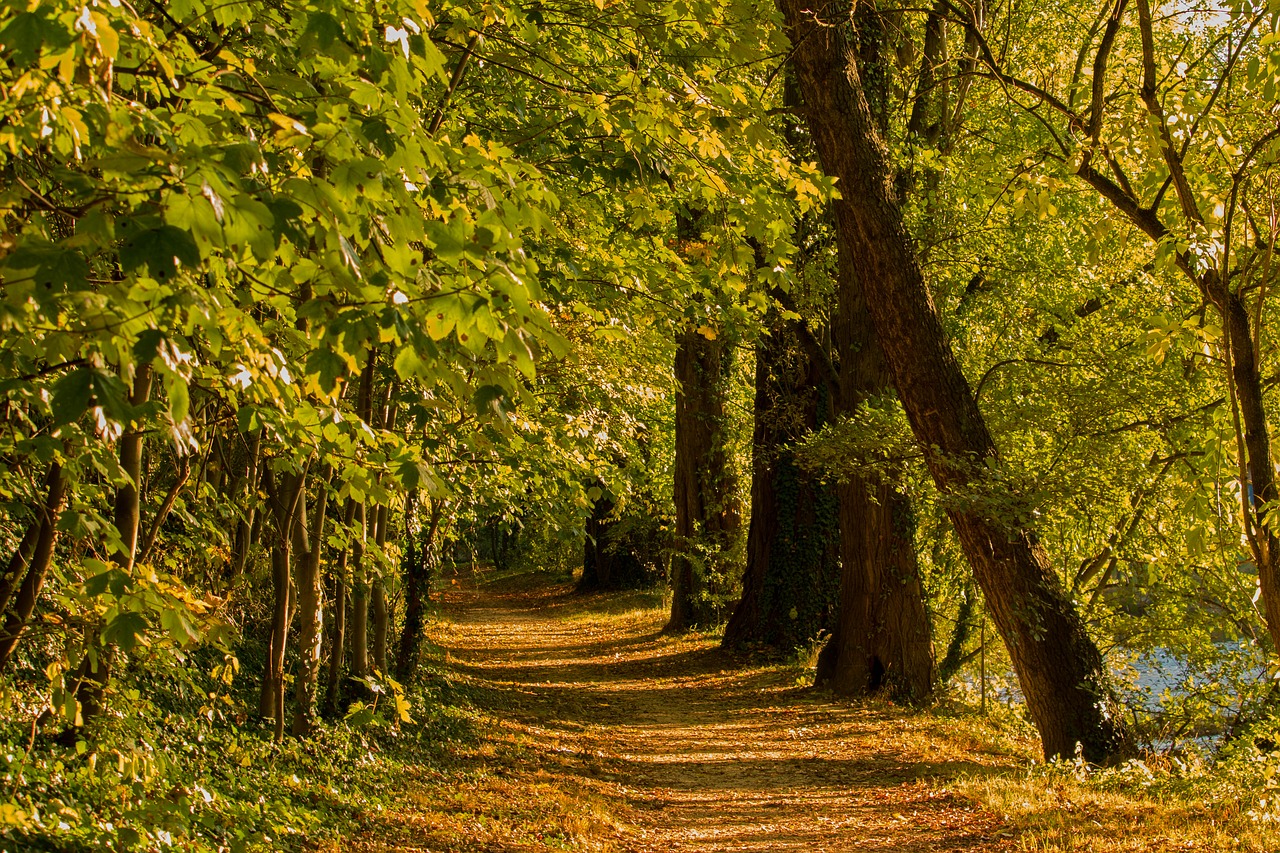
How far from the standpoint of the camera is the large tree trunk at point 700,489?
680 inches

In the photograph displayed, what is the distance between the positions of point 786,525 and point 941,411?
24.4 feet

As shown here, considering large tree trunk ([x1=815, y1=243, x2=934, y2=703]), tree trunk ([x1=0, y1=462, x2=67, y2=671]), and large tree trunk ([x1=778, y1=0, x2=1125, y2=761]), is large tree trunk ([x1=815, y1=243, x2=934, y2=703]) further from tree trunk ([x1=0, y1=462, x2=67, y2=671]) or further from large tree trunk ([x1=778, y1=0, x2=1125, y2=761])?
tree trunk ([x1=0, y1=462, x2=67, y2=671])

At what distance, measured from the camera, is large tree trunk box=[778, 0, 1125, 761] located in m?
7.82

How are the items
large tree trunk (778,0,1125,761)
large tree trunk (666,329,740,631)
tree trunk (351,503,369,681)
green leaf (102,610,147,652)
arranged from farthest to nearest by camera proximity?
large tree trunk (666,329,740,631) → tree trunk (351,503,369,681) → large tree trunk (778,0,1125,761) → green leaf (102,610,147,652)

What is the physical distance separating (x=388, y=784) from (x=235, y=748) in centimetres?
144

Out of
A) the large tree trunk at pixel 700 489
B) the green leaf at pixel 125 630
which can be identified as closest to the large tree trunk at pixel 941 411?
the green leaf at pixel 125 630

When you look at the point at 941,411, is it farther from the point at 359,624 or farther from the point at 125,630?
the point at 125,630

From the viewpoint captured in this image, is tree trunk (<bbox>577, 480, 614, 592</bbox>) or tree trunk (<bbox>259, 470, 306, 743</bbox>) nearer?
tree trunk (<bbox>259, 470, 306, 743</bbox>)

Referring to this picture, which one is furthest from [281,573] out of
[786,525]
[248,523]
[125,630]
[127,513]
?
[786,525]

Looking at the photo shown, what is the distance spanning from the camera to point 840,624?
12422 mm

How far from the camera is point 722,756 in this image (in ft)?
33.6

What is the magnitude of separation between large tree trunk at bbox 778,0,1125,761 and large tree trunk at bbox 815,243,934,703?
3016 millimetres

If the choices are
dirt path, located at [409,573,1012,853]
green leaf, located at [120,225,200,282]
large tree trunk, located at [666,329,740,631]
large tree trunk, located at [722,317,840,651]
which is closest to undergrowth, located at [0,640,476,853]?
dirt path, located at [409,573,1012,853]

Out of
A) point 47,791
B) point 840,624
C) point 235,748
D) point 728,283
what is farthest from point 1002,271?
point 47,791
